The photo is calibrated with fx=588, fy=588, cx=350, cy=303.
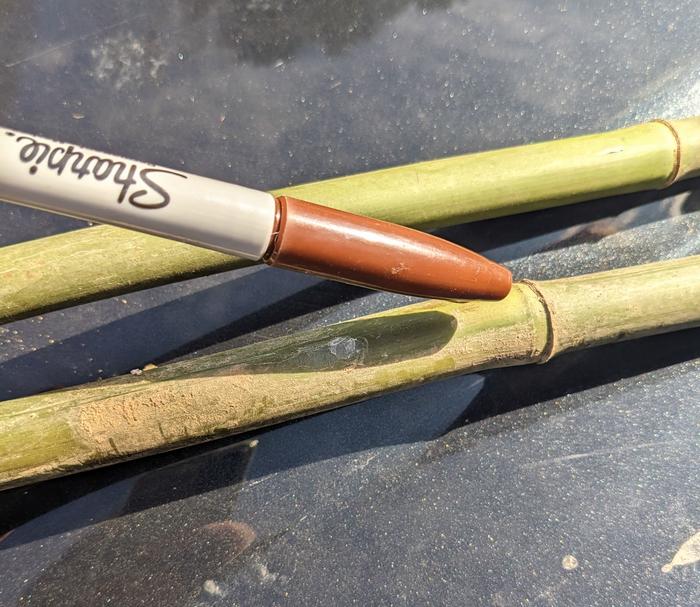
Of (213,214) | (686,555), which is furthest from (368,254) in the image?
(686,555)

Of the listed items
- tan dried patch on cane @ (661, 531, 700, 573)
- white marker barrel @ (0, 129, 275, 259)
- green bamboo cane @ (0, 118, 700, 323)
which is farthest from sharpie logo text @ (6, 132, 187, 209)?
tan dried patch on cane @ (661, 531, 700, 573)

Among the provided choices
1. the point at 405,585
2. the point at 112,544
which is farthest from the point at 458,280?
the point at 112,544

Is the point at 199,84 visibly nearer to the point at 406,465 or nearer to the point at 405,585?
the point at 406,465

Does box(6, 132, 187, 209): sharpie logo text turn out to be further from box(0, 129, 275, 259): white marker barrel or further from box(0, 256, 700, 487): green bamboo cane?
box(0, 256, 700, 487): green bamboo cane

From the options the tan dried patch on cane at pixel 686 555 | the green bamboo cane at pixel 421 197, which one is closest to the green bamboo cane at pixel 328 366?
the green bamboo cane at pixel 421 197

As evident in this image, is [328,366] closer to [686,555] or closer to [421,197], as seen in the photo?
[421,197]

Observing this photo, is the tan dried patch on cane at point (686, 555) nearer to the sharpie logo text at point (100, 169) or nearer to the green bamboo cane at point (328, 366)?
the green bamboo cane at point (328, 366)
